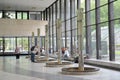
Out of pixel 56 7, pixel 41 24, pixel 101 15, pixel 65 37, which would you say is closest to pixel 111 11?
pixel 101 15

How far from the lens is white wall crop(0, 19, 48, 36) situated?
3641 centimetres

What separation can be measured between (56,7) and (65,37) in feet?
19.5

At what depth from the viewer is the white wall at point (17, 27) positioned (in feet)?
119

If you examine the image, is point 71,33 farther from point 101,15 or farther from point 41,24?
point 41,24

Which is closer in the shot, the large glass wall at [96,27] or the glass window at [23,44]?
the large glass wall at [96,27]

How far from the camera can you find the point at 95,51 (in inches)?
838

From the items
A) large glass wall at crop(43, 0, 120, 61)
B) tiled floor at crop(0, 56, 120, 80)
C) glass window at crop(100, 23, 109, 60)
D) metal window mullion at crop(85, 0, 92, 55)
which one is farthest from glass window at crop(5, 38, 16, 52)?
tiled floor at crop(0, 56, 120, 80)

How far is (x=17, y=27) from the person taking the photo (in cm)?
3709

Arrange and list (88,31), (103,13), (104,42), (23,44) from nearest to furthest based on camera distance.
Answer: (103,13) < (104,42) < (88,31) < (23,44)

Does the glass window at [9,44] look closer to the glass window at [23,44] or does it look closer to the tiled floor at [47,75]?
the glass window at [23,44]

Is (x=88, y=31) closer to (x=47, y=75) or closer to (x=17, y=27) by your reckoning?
(x=47, y=75)

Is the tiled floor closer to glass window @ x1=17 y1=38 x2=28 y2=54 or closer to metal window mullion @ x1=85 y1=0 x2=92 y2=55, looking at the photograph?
metal window mullion @ x1=85 y1=0 x2=92 y2=55

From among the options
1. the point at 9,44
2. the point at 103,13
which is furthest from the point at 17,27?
the point at 103,13

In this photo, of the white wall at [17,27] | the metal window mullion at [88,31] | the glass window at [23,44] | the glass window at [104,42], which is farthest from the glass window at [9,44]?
the glass window at [104,42]
